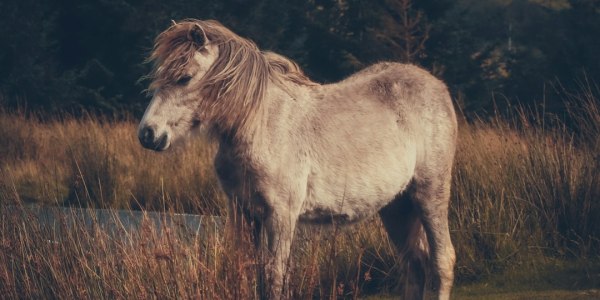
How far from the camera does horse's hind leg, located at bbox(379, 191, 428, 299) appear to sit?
247 inches

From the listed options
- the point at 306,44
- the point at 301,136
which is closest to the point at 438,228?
the point at 301,136

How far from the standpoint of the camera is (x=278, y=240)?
16.4ft

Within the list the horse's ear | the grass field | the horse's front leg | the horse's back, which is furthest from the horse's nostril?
the horse's back

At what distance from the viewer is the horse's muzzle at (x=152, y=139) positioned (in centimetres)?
493

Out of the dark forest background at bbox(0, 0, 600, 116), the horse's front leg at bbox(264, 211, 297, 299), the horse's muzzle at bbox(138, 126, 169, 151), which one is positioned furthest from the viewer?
the dark forest background at bbox(0, 0, 600, 116)

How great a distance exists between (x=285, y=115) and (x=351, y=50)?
14.1 metres

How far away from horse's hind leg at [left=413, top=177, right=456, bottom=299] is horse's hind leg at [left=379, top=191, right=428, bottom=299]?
108 mm

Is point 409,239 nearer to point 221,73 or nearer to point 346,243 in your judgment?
point 346,243

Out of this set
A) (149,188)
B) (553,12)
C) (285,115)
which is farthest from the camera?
(553,12)

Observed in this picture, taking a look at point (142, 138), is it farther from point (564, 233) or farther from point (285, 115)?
point (564, 233)

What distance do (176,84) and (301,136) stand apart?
0.81 metres

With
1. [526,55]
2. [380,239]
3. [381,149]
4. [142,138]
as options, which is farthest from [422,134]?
[526,55]

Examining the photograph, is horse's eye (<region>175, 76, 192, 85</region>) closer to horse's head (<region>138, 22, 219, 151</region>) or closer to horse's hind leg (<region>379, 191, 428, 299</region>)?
horse's head (<region>138, 22, 219, 151</region>)

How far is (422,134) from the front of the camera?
6.06m
